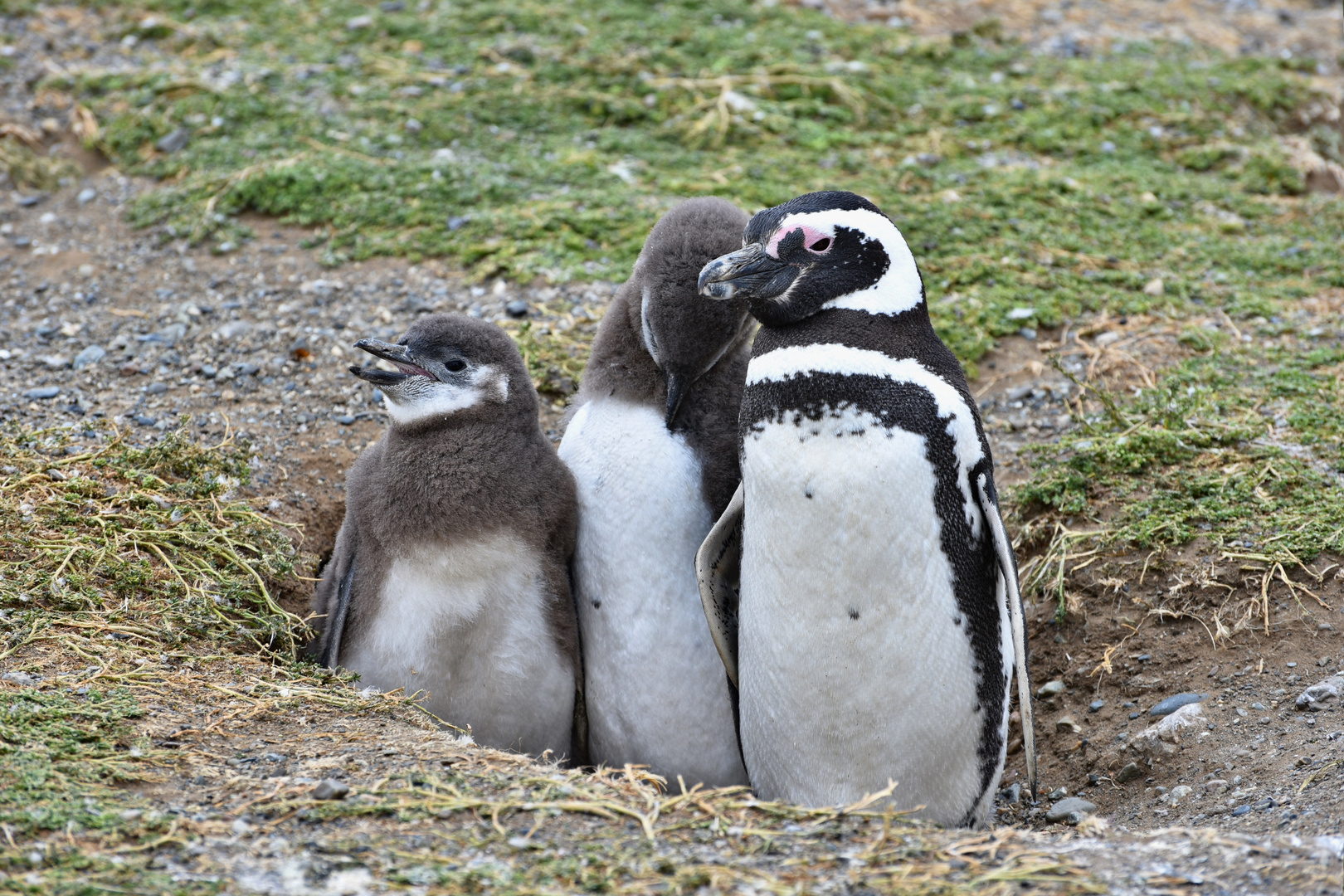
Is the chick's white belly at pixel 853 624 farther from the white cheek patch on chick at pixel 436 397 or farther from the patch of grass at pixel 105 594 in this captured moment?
the patch of grass at pixel 105 594

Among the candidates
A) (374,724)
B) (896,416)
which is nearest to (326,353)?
(374,724)

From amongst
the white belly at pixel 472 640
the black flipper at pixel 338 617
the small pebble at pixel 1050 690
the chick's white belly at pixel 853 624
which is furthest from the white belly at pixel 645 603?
the small pebble at pixel 1050 690

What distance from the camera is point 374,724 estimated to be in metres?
3.34

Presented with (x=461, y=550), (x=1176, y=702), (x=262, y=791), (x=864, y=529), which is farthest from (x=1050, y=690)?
(x=262, y=791)

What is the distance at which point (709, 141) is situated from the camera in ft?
23.0

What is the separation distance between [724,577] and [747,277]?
0.98 metres

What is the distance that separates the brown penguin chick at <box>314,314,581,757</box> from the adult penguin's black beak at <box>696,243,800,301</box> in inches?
35.6

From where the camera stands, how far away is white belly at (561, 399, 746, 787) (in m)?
3.84

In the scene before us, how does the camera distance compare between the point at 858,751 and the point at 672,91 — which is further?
the point at 672,91

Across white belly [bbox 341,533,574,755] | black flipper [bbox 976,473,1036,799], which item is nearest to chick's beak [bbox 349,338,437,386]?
white belly [bbox 341,533,574,755]

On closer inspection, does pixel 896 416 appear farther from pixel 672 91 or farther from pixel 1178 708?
pixel 672 91

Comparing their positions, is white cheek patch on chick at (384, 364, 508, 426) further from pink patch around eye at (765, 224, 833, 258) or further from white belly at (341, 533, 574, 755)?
pink patch around eye at (765, 224, 833, 258)

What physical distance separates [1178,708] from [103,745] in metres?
3.04

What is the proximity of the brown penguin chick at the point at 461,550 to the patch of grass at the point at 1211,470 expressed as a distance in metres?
1.81
